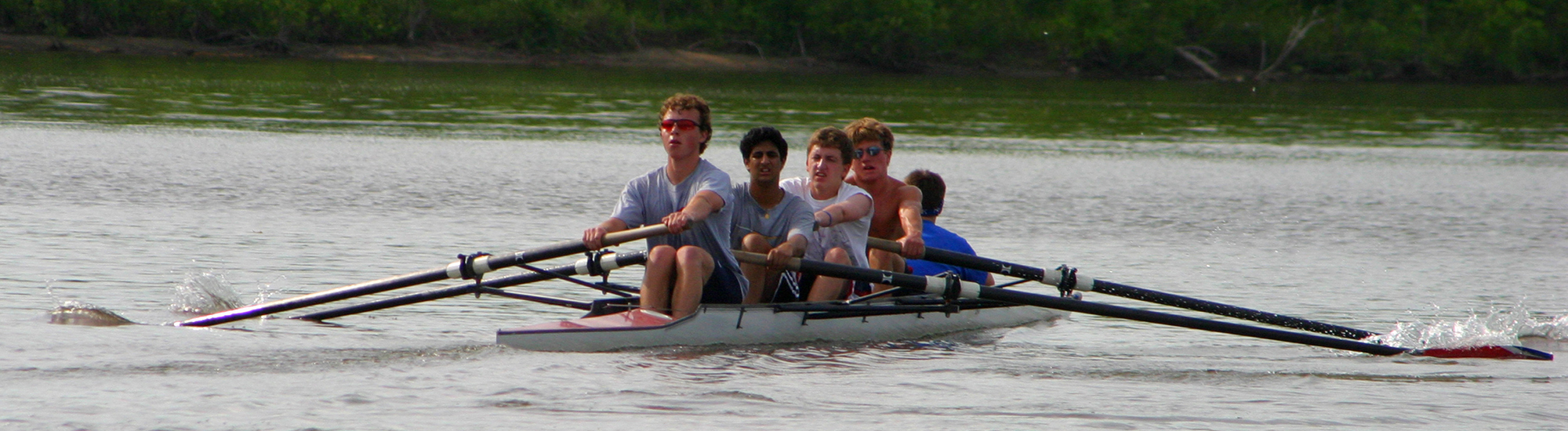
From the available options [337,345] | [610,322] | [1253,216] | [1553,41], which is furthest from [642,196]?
[1553,41]

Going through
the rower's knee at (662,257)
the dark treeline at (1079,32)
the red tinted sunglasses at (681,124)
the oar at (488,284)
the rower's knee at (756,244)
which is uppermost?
the dark treeline at (1079,32)

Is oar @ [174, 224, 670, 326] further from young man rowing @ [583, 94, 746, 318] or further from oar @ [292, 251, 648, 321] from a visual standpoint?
young man rowing @ [583, 94, 746, 318]

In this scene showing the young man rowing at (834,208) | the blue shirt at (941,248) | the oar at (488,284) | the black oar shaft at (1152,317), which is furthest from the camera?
the blue shirt at (941,248)

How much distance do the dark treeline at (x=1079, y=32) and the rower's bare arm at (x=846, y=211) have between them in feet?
167

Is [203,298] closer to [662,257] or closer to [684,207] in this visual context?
[662,257]

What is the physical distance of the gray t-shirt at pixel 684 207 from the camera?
707 centimetres

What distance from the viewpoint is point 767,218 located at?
7375mm

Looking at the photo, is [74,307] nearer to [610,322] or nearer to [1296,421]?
[610,322]

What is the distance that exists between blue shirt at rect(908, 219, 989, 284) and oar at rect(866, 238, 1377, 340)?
356 mm

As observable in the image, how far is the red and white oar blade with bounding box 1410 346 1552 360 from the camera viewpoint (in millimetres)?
7887

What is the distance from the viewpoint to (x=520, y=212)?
1379 cm

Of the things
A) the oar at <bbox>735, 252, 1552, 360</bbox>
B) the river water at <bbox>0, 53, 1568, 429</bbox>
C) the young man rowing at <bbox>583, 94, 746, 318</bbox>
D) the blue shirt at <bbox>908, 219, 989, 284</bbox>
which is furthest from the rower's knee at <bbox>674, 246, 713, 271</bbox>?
the blue shirt at <bbox>908, 219, 989, 284</bbox>

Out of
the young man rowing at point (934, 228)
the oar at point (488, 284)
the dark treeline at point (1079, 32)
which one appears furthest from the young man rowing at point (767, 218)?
the dark treeline at point (1079, 32)

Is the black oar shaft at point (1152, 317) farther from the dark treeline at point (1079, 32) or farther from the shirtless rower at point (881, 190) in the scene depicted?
the dark treeline at point (1079, 32)
